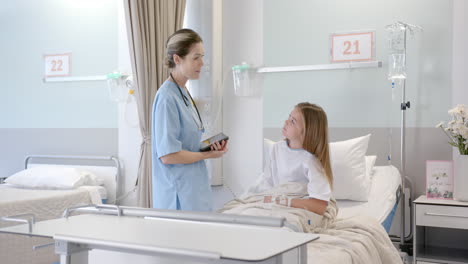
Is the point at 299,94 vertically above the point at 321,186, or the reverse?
the point at 299,94

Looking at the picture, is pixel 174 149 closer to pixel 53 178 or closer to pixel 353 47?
pixel 353 47

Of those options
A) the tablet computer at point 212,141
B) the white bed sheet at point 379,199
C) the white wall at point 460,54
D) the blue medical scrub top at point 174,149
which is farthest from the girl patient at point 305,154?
the white wall at point 460,54

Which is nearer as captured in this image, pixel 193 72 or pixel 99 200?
pixel 193 72

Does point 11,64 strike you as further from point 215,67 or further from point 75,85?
point 215,67

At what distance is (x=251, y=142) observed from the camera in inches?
173

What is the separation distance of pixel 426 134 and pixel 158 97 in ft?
7.18

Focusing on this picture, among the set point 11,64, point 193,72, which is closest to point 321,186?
point 193,72

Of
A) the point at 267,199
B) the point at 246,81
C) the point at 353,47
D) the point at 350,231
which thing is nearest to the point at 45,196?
the point at 246,81

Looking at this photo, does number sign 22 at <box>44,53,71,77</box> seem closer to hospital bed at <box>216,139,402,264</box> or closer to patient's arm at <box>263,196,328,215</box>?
hospital bed at <box>216,139,402,264</box>

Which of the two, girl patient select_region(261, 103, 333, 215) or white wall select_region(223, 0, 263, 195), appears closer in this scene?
girl patient select_region(261, 103, 333, 215)

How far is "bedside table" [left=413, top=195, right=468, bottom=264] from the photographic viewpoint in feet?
10.7

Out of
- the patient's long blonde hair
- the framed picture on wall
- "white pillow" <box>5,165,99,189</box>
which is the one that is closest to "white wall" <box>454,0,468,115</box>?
the framed picture on wall

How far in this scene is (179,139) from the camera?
2541 mm

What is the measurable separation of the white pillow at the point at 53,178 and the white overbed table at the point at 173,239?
2.94 metres
